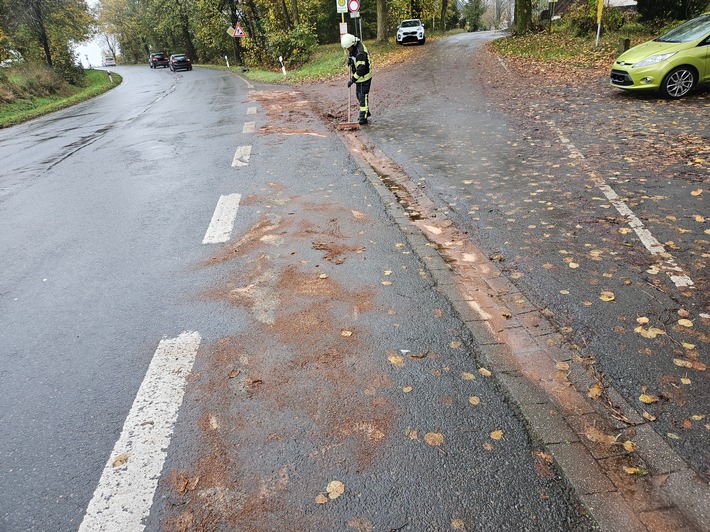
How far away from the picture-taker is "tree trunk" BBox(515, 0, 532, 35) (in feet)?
83.7

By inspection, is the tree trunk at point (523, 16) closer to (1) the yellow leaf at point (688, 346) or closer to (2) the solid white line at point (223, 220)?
(2) the solid white line at point (223, 220)

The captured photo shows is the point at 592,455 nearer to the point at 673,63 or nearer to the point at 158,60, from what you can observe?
the point at 673,63

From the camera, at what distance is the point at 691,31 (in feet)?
35.9

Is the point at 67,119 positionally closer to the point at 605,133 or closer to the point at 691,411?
the point at 605,133

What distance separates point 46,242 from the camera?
599 cm

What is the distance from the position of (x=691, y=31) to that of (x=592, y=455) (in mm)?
12710

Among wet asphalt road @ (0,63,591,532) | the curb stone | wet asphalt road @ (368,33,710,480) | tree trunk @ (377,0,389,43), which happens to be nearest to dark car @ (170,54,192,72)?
tree trunk @ (377,0,389,43)

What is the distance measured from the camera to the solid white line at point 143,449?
2408 millimetres

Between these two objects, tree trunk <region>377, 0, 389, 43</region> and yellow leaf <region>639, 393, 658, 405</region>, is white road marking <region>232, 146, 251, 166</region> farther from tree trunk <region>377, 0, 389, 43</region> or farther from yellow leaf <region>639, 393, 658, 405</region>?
tree trunk <region>377, 0, 389, 43</region>

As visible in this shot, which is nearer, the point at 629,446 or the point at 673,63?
the point at 629,446

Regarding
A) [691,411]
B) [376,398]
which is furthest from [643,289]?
[376,398]

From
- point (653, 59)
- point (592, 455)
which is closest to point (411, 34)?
point (653, 59)

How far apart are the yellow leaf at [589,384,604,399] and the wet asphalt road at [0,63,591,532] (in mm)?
588

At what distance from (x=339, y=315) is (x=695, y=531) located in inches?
106
